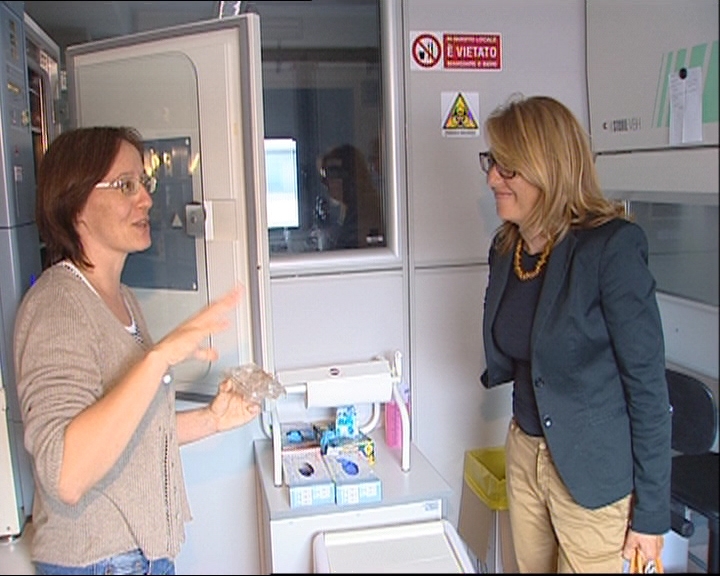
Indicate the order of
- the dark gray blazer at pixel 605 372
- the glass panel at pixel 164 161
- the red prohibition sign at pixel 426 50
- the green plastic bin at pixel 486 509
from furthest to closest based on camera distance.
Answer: the red prohibition sign at pixel 426 50
the glass panel at pixel 164 161
the green plastic bin at pixel 486 509
the dark gray blazer at pixel 605 372

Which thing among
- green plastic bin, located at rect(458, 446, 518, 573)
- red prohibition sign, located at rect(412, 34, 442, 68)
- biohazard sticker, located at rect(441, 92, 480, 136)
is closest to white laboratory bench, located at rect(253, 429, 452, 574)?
green plastic bin, located at rect(458, 446, 518, 573)

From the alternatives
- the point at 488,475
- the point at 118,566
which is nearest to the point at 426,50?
the point at 488,475

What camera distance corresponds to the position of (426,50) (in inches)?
63.7

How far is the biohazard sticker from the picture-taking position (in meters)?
1.65

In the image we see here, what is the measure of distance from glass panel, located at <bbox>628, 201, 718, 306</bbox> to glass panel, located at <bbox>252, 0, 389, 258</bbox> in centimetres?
68

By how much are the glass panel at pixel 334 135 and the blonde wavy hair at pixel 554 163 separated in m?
0.55

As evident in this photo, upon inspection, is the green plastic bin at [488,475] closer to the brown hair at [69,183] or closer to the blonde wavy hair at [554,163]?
the blonde wavy hair at [554,163]

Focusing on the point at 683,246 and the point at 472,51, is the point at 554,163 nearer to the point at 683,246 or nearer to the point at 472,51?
the point at 683,246

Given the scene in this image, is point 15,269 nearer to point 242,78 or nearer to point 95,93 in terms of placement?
point 95,93

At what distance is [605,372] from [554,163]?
0.33 m

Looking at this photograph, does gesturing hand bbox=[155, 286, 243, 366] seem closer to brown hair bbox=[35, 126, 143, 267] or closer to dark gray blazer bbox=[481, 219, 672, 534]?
brown hair bbox=[35, 126, 143, 267]

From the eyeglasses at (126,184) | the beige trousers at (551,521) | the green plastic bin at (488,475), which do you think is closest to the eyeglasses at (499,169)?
the beige trousers at (551,521)

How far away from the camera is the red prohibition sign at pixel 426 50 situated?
1.62 m

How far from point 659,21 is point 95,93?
1.09m
